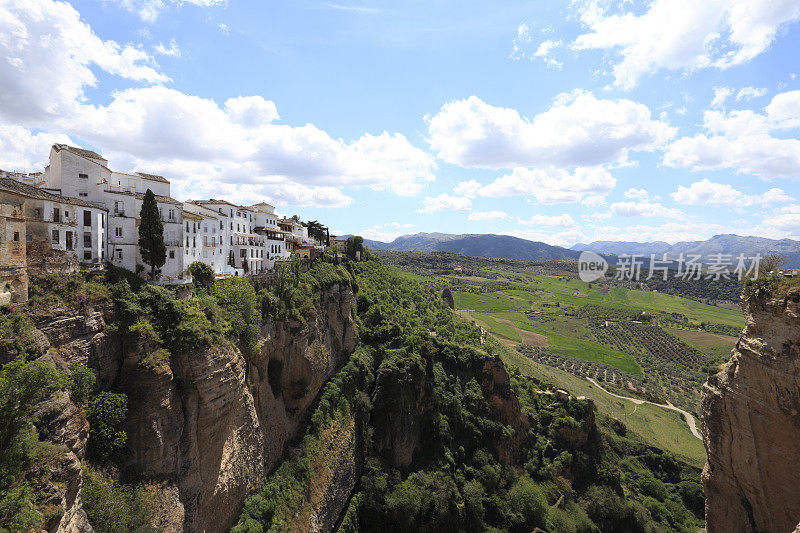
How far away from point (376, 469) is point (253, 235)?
106 ft

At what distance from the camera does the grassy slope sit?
58.8m

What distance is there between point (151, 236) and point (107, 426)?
1407 cm

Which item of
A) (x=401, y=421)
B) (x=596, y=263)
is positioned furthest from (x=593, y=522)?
(x=596, y=263)

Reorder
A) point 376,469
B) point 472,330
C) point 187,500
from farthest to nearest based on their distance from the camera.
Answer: point 472,330
point 376,469
point 187,500

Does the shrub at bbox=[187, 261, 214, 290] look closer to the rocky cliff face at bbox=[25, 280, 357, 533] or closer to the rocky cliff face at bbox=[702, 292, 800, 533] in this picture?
the rocky cliff face at bbox=[25, 280, 357, 533]

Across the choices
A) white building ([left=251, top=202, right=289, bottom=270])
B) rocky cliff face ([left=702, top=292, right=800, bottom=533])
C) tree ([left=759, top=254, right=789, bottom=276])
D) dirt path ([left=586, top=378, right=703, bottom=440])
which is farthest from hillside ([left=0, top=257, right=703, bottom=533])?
tree ([left=759, top=254, right=789, bottom=276])

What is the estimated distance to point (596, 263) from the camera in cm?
19150

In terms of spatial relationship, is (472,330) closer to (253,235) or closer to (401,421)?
(401,421)

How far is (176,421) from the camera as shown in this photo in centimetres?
2023

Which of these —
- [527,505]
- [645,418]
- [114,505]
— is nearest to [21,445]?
[114,505]

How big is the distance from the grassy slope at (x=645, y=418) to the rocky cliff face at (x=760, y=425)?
3974 cm

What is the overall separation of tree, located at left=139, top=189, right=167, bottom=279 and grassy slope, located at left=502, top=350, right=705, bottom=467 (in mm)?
55013

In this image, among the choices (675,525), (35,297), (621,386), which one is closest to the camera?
(35,297)

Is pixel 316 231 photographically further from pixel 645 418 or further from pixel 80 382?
pixel 645 418
